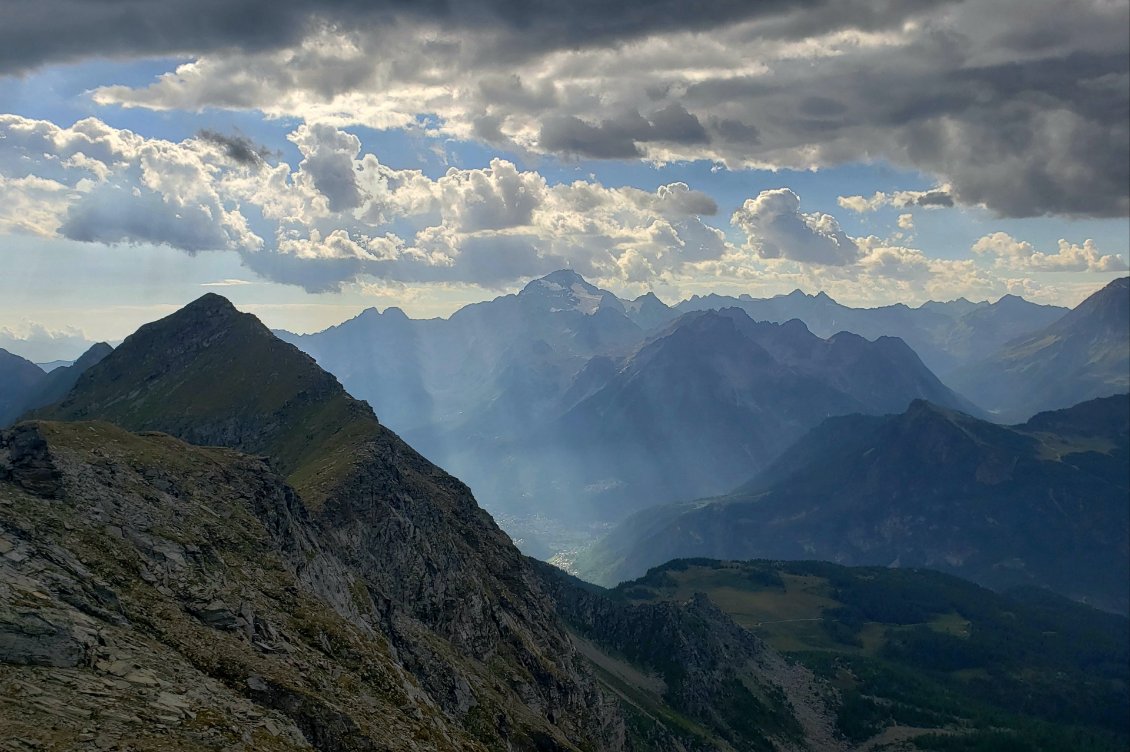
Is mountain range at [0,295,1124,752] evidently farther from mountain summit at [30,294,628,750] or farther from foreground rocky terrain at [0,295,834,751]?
mountain summit at [30,294,628,750]

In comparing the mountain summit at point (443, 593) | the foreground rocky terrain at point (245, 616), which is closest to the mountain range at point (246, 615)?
the foreground rocky terrain at point (245, 616)

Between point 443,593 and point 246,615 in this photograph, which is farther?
point 443,593

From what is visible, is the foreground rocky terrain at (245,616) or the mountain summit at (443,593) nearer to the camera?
the foreground rocky terrain at (245,616)

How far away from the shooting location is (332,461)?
165m

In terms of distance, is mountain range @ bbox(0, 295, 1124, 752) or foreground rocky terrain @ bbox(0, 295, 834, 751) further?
mountain range @ bbox(0, 295, 1124, 752)

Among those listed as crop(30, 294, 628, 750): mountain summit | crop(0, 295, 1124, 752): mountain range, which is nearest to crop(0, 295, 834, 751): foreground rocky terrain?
crop(0, 295, 1124, 752): mountain range

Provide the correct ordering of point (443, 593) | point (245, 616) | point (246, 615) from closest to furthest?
point (245, 616)
point (246, 615)
point (443, 593)

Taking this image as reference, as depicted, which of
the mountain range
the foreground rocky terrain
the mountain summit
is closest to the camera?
the foreground rocky terrain

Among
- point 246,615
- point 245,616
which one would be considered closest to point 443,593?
point 246,615

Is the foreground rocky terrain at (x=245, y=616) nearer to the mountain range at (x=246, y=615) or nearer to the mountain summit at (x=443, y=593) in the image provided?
the mountain range at (x=246, y=615)

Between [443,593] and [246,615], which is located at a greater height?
[246,615]

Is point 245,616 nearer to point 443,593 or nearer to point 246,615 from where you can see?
point 246,615

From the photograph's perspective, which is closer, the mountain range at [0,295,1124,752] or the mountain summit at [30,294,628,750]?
the mountain range at [0,295,1124,752]

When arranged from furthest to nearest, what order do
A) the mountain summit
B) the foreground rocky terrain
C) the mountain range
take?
the mountain summit, the mountain range, the foreground rocky terrain
